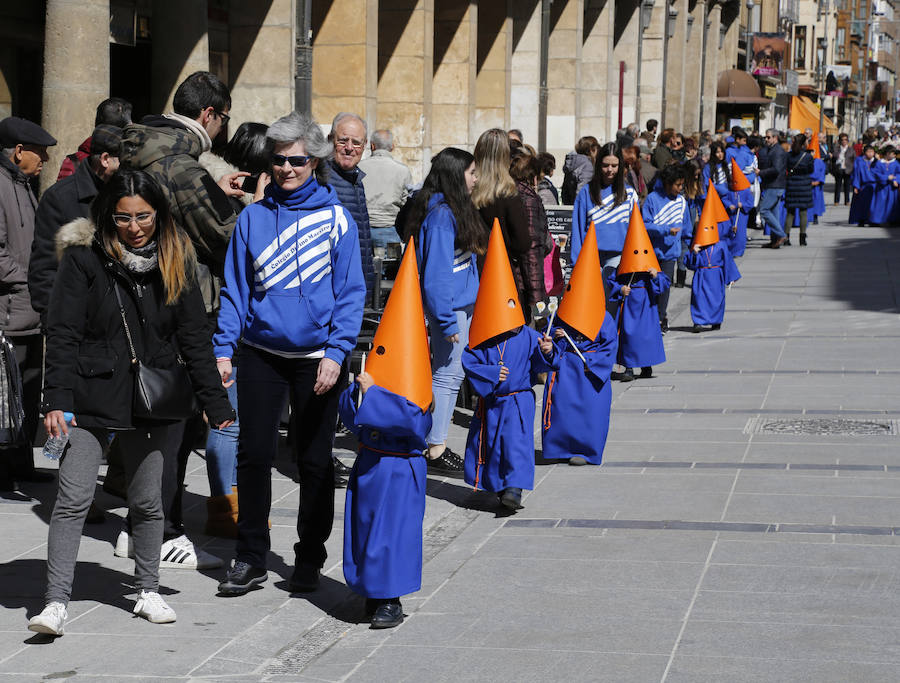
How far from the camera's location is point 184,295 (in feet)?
18.0

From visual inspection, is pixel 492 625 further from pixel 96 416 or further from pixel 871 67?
pixel 871 67

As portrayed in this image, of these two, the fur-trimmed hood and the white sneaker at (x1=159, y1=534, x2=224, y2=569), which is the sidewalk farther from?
the fur-trimmed hood

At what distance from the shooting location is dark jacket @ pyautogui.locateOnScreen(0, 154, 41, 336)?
767 centimetres

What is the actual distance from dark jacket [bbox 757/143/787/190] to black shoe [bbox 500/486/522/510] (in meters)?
18.5

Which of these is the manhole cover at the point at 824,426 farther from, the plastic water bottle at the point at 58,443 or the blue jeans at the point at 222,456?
the plastic water bottle at the point at 58,443

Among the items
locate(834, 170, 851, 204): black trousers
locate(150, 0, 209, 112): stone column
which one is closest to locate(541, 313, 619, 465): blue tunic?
locate(150, 0, 209, 112): stone column

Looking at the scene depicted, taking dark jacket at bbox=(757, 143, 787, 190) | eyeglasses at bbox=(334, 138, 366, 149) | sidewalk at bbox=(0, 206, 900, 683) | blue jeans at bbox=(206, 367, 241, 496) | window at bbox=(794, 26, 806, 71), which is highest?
window at bbox=(794, 26, 806, 71)

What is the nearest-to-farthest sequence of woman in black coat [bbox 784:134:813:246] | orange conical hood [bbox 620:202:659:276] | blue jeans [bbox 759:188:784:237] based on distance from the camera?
orange conical hood [bbox 620:202:659:276] < woman in black coat [bbox 784:134:813:246] < blue jeans [bbox 759:188:784:237]

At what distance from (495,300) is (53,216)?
2.17m

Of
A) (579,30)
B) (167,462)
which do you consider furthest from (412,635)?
(579,30)

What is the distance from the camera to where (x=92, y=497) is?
5363 millimetres

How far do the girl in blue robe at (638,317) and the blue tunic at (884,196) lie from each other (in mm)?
19880

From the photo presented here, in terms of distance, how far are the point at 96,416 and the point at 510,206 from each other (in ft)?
12.8

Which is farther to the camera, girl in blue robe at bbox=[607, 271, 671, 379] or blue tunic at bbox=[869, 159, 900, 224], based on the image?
blue tunic at bbox=[869, 159, 900, 224]
